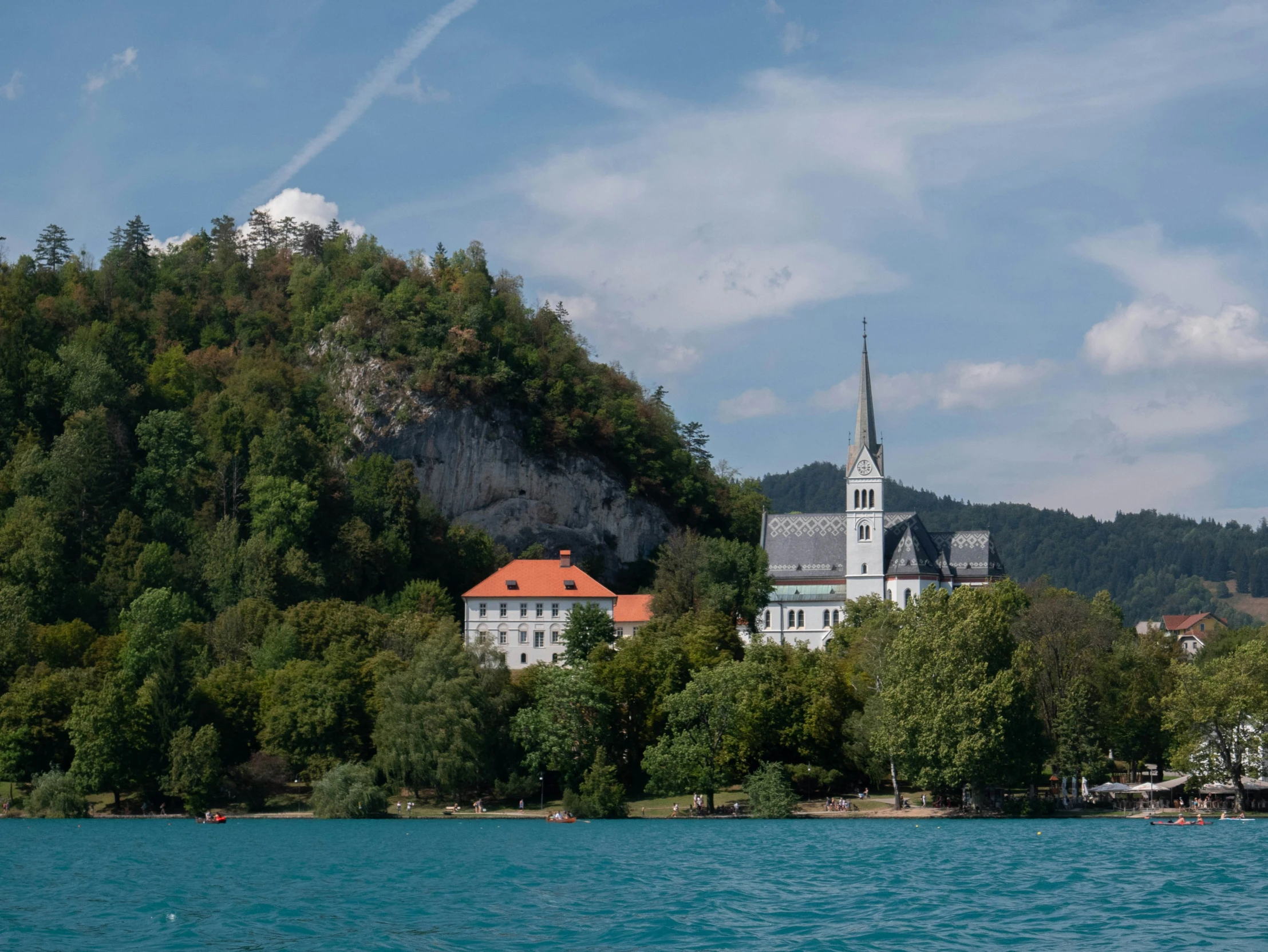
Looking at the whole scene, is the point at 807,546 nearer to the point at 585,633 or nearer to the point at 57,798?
the point at 585,633

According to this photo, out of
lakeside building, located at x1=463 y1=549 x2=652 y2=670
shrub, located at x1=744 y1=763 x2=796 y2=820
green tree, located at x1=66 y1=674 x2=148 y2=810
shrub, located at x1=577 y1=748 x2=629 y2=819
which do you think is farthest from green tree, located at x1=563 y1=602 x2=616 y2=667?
green tree, located at x1=66 y1=674 x2=148 y2=810

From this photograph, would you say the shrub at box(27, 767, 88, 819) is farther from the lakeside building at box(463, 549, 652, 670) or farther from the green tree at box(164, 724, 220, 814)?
the lakeside building at box(463, 549, 652, 670)

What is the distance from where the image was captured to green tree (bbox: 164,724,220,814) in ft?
238

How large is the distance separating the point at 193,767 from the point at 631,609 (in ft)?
150

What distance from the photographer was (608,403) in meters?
140

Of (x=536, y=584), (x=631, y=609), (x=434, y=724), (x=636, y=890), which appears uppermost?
(x=536, y=584)

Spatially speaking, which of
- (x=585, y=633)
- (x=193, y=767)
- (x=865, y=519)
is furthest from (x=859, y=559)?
(x=193, y=767)

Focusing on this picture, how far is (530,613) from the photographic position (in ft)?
369

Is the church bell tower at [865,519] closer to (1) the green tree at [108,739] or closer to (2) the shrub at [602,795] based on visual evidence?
(2) the shrub at [602,795]

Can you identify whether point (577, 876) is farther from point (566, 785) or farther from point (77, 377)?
point (77, 377)

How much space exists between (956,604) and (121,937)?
4812cm

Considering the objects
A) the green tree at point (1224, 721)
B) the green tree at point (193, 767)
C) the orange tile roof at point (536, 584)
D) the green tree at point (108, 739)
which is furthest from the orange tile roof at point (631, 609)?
the green tree at point (1224, 721)

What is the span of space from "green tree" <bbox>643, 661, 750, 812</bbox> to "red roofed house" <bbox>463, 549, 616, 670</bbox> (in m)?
36.3

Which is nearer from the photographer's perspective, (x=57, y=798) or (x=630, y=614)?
(x=57, y=798)
